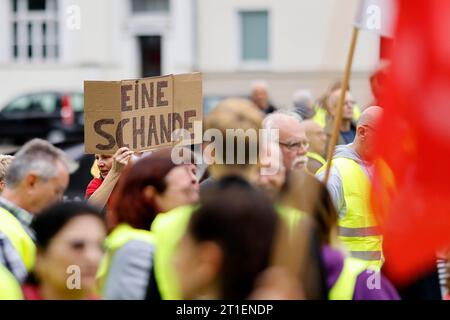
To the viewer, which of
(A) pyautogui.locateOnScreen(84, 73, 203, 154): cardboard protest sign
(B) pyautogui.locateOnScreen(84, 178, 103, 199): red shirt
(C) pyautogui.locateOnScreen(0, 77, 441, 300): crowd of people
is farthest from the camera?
(B) pyautogui.locateOnScreen(84, 178, 103, 199): red shirt

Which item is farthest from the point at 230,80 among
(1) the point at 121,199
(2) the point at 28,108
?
(1) the point at 121,199

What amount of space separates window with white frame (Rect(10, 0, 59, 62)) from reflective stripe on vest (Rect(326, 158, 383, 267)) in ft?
79.6

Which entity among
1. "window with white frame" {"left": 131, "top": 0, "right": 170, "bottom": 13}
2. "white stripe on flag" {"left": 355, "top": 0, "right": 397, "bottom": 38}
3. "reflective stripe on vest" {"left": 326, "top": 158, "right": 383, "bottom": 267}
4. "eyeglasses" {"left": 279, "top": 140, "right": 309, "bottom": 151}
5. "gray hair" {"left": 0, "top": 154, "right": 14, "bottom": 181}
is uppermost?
"window with white frame" {"left": 131, "top": 0, "right": 170, "bottom": 13}

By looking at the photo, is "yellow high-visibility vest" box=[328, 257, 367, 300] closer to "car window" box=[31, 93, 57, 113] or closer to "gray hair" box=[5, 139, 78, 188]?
"gray hair" box=[5, 139, 78, 188]

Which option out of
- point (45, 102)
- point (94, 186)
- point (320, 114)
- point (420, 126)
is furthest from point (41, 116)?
point (420, 126)

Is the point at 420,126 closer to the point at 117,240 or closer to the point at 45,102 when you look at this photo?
the point at 117,240

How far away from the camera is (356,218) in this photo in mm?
5410

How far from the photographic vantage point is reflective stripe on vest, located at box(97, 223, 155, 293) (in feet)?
12.5

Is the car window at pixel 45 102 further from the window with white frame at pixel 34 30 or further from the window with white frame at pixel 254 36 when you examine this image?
the window with white frame at pixel 254 36

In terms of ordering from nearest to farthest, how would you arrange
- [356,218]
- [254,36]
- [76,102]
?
[356,218] < [76,102] < [254,36]

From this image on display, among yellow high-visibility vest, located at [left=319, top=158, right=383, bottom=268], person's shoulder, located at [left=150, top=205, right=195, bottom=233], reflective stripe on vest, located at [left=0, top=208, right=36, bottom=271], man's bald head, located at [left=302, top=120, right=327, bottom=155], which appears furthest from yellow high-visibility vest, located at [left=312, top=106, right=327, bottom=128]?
person's shoulder, located at [left=150, top=205, right=195, bottom=233]

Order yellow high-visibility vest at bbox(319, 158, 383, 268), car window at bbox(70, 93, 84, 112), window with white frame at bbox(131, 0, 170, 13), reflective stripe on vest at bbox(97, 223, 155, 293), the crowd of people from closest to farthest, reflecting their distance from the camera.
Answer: the crowd of people → reflective stripe on vest at bbox(97, 223, 155, 293) → yellow high-visibility vest at bbox(319, 158, 383, 268) → car window at bbox(70, 93, 84, 112) → window with white frame at bbox(131, 0, 170, 13)

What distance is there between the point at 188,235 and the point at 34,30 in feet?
88.2

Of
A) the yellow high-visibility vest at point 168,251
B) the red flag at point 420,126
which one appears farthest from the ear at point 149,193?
the red flag at point 420,126
